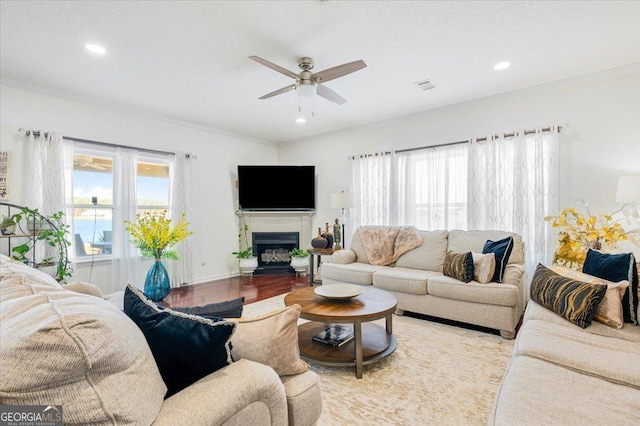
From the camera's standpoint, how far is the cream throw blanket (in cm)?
396

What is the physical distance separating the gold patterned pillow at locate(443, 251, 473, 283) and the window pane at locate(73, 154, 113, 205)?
14.9 feet

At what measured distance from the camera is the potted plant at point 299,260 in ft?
18.3

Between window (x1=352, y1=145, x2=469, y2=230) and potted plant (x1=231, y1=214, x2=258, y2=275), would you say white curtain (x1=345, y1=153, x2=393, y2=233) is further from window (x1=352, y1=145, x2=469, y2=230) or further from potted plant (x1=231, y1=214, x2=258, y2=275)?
potted plant (x1=231, y1=214, x2=258, y2=275)

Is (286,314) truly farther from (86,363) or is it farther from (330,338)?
(330,338)

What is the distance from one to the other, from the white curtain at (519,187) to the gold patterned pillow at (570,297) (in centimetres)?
159

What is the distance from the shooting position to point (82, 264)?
403cm

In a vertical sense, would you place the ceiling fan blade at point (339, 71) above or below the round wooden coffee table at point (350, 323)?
above

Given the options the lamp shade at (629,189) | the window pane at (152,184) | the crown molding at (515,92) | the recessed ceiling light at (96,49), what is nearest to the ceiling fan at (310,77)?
the recessed ceiling light at (96,49)

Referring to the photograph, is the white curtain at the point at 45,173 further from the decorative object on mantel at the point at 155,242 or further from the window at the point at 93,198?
the decorative object on mantel at the point at 155,242

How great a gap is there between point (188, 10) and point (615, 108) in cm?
427

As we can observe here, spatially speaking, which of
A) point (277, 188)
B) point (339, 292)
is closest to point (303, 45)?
point (339, 292)

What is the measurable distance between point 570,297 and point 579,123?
251 centimetres

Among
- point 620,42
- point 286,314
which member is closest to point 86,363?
point 286,314

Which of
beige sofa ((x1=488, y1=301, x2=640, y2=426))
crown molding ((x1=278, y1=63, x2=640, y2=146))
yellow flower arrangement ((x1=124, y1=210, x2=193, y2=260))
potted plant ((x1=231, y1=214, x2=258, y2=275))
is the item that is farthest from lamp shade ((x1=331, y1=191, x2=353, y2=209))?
beige sofa ((x1=488, y1=301, x2=640, y2=426))
